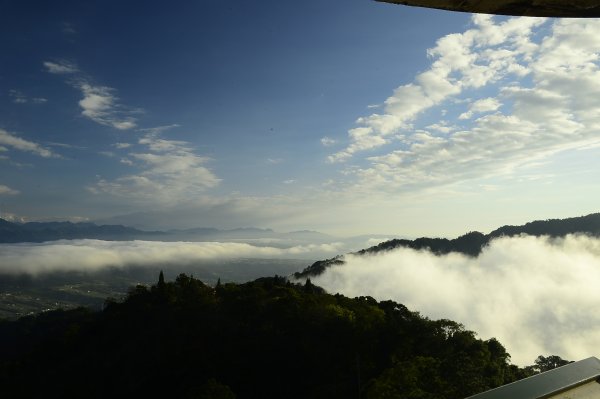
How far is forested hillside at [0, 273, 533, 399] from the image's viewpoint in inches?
1896

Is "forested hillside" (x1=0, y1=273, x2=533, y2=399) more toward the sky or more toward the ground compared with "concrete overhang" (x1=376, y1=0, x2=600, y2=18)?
more toward the ground

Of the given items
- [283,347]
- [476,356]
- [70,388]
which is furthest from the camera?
[70,388]

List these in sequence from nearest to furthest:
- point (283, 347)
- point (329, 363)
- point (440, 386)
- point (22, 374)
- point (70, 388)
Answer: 1. point (440, 386)
2. point (329, 363)
3. point (283, 347)
4. point (70, 388)
5. point (22, 374)

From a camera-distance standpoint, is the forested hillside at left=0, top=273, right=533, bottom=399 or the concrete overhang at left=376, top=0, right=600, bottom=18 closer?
the concrete overhang at left=376, top=0, right=600, bottom=18

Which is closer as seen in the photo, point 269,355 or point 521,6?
point 521,6

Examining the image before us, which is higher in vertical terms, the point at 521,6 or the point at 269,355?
the point at 521,6

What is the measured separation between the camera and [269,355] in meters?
59.1

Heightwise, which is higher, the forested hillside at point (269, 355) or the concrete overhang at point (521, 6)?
the concrete overhang at point (521, 6)

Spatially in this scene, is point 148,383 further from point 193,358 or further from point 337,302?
point 337,302

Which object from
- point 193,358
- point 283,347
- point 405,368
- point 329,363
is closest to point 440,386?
point 405,368

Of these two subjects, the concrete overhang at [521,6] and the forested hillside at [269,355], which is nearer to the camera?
the concrete overhang at [521,6]

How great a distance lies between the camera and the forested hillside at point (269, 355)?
48156 millimetres

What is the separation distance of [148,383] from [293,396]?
79.9ft

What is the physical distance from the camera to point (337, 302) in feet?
232
